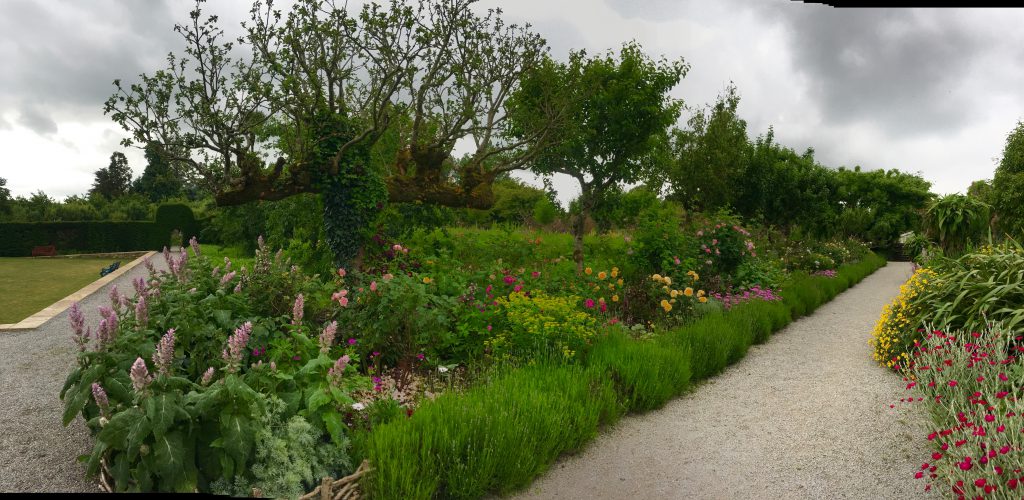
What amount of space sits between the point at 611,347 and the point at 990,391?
101 inches

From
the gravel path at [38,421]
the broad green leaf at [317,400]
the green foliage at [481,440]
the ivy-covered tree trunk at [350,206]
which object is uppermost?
the ivy-covered tree trunk at [350,206]

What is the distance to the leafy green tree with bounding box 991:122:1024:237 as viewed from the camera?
67.4 feet

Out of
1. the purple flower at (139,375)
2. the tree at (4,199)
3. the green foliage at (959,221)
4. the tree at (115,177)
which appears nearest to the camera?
the purple flower at (139,375)

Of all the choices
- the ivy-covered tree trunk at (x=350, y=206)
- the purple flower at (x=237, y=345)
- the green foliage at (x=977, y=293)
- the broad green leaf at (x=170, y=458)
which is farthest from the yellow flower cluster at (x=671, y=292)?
the broad green leaf at (x=170, y=458)

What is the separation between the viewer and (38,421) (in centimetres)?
444

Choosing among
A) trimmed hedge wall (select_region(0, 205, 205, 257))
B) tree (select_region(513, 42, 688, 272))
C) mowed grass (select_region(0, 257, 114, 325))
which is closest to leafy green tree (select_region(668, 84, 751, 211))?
tree (select_region(513, 42, 688, 272))

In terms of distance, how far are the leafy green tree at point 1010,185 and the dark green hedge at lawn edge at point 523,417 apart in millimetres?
21234

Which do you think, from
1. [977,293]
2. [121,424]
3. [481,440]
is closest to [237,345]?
[121,424]

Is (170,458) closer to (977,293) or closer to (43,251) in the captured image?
(977,293)

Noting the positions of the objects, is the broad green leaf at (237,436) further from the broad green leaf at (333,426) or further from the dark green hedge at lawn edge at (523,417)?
the dark green hedge at lawn edge at (523,417)

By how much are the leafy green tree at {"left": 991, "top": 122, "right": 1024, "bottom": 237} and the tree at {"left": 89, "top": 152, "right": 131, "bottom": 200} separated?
1899 inches

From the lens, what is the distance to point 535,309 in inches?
203

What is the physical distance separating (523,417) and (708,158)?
1595 cm

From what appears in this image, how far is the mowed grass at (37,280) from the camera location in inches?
389
